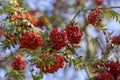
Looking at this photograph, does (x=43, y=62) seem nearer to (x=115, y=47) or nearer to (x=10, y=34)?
(x=10, y=34)

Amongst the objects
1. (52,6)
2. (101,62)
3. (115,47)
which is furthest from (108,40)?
(52,6)

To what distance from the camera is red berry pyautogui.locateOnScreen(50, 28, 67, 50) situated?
160 inches

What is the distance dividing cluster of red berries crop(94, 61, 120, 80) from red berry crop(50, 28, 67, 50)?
16.6 inches

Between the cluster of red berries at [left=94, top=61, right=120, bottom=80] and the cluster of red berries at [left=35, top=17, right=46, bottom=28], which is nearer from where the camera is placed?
the cluster of red berries at [left=94, top=61, right=120, bottom=80]

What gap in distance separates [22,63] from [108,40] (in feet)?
3.96

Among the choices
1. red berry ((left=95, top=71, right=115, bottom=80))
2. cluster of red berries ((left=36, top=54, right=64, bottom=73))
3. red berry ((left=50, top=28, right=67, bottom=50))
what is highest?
red berry ((left=50, top=28, right=67, bottom=50))

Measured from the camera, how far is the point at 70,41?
416 cm

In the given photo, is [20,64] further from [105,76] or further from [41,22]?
[41,22]

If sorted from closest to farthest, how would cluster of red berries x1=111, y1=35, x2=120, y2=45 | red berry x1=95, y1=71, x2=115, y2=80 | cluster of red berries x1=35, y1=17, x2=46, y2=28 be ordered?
1. red berry x1=95, y1=71, x2=115, y2=80
2. cluster of red berries x1=111, y1=35, x2=120, y2=45
3. cluster of red berries x1=35, y1=17, x2=46, y2=28

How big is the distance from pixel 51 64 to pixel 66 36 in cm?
34

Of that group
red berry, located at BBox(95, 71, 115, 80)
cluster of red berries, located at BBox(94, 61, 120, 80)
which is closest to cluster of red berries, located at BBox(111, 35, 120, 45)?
cluster of red berries, located at BBox(94, 61, 120, 80)

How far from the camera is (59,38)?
4090mm

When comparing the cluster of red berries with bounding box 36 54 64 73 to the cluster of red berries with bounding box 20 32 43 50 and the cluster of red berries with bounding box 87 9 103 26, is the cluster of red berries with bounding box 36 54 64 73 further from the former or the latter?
the cluster of red berries with bounding box 87 9 103 26

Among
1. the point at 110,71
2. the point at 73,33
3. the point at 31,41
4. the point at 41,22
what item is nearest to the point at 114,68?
the point at 110,71
